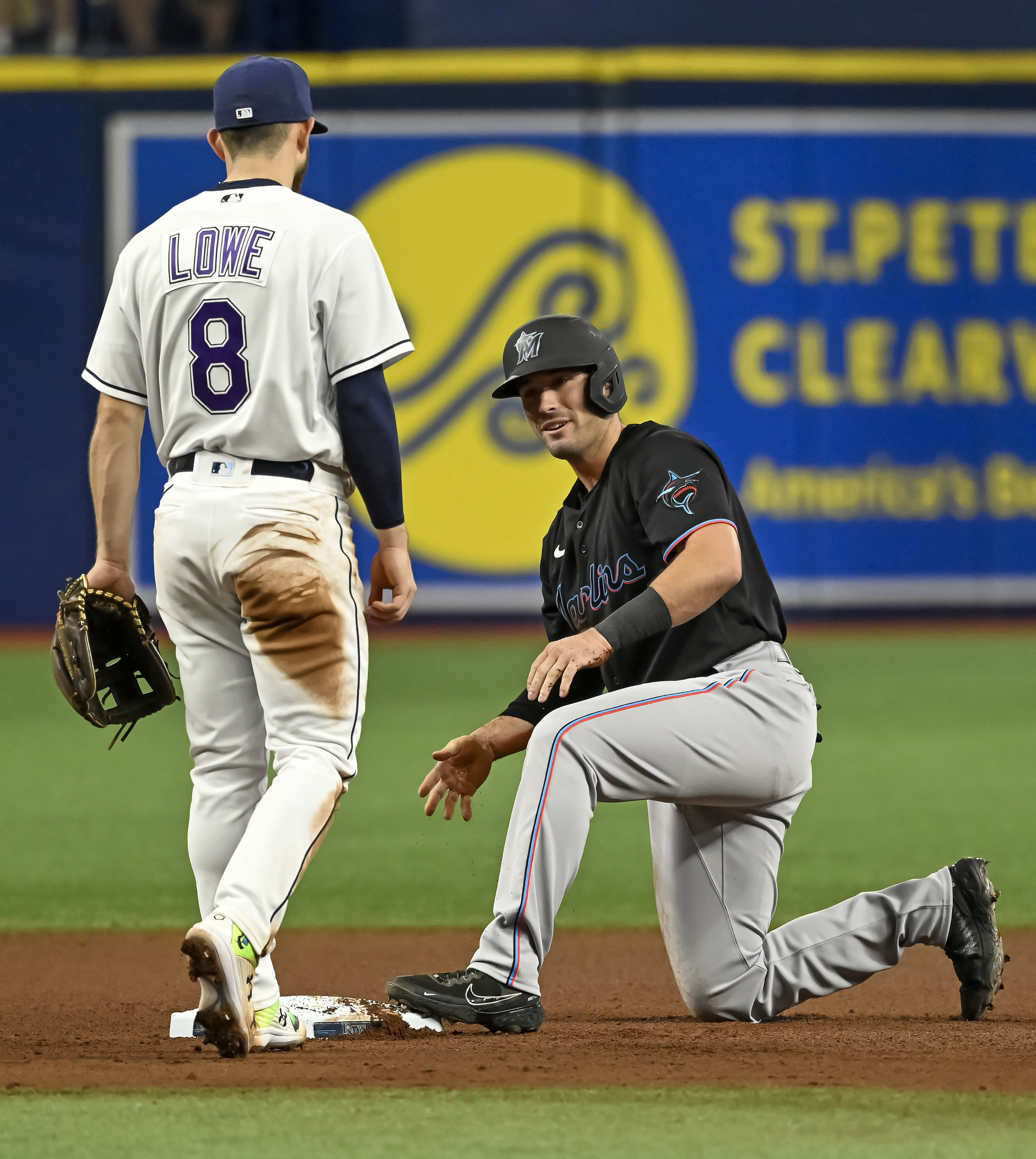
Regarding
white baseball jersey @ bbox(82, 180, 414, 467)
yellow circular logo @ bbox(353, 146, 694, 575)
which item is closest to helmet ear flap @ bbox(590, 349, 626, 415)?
white baseball jersey @ bbox(82, 180, 414, 467)

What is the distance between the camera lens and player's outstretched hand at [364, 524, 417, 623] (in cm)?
342

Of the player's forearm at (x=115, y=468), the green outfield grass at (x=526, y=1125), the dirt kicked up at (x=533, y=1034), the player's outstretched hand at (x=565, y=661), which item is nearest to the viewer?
the green outfield grass at (x=526, y=1125)

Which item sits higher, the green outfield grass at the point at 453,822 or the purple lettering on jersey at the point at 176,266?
the purple lettering on jersey at the point at 176,266

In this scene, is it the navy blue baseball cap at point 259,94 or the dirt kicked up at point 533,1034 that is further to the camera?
the navy blue baseball cap at point 259,94

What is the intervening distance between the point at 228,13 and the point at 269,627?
11172 millimetres

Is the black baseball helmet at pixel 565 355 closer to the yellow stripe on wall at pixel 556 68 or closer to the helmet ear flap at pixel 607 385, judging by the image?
the helmet ear flap at pixel 607 385

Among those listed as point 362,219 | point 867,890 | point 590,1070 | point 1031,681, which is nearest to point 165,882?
point 867,890

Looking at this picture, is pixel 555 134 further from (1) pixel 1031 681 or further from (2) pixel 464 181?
(1) pixel 1031 681

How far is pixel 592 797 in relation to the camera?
10.8ft

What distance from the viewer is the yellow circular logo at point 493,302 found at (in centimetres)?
1334

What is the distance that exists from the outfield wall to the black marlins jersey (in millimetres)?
9452

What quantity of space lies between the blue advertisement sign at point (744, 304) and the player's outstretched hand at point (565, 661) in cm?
997

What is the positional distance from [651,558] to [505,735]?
1.51ft

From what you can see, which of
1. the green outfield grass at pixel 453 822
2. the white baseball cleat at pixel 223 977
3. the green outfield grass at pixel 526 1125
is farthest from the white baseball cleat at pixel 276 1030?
the green outfield grass at pixel 453 822
